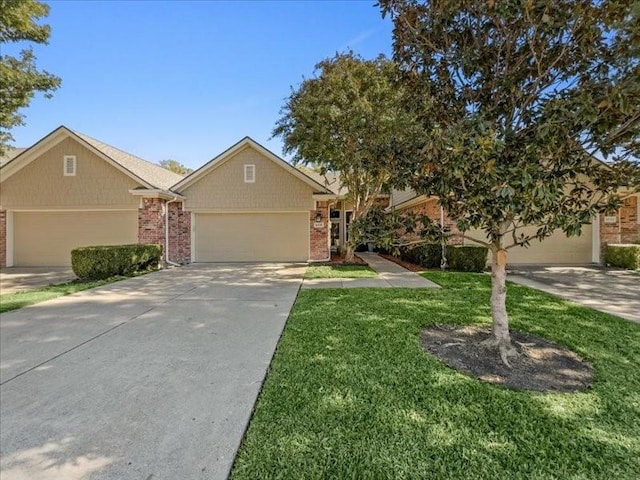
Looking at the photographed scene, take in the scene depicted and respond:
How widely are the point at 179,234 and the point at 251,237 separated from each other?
3082mm

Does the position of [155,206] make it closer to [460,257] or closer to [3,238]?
[3,238]

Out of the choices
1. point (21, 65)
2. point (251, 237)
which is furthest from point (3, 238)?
point (251, 237)

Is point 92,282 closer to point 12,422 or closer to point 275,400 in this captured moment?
point 12,422

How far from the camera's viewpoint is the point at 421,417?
2.89m

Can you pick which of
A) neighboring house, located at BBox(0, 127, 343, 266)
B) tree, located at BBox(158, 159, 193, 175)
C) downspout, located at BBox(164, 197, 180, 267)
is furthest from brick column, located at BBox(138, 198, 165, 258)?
tree, located at BBox(158, 159, 193, 175)

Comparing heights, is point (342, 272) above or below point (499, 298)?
below

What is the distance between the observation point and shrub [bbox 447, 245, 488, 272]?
11844mm

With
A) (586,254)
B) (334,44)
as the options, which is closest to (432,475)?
(334,44)

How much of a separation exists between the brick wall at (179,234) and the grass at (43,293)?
13.7 ft

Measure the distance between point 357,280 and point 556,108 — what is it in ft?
23.9

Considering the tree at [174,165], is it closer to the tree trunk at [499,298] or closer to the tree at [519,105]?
the tree at [519,105]

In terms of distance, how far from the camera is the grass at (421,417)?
7.59ft

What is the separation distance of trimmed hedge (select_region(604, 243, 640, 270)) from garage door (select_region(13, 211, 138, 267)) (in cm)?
1862

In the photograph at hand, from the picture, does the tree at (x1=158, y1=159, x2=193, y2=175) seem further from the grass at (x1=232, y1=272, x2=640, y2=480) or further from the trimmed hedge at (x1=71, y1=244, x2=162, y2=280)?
the grass at (x1=232, y1=272, x2=640, y2=480)
